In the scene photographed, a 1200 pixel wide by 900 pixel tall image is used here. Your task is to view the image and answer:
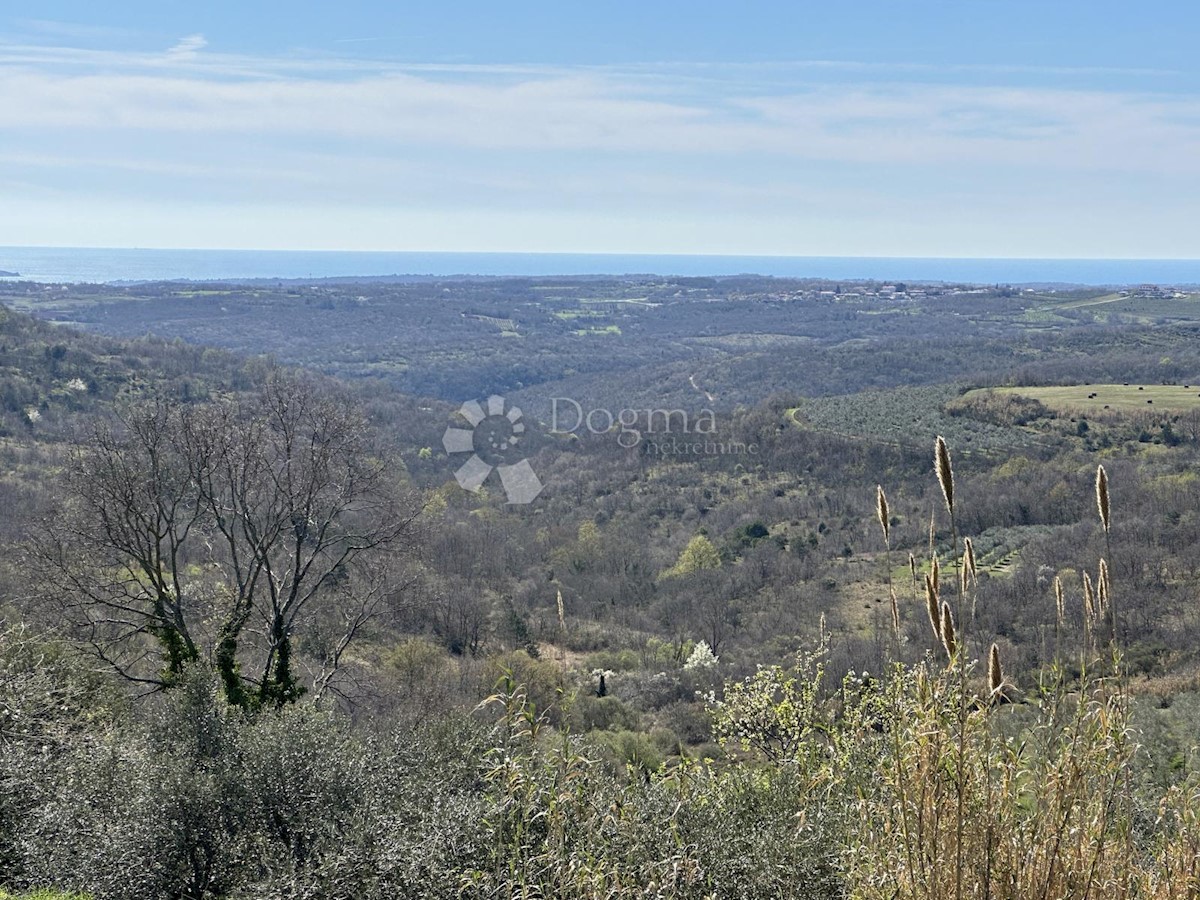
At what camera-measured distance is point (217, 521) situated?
1430cm

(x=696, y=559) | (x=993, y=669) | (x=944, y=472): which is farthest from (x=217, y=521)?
(x=696, y=559)

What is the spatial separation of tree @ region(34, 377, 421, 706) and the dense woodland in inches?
3.5

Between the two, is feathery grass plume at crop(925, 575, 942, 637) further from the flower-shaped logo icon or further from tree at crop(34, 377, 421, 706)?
the flower-shaped logo icon

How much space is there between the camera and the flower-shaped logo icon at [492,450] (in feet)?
229

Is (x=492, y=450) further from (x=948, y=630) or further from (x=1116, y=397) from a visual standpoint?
(x=948, y=630)

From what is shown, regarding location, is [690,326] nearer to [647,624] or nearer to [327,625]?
[647,624]

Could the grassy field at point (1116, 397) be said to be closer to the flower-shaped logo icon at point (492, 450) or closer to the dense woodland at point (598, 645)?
the dense woodland at point (598, 645)

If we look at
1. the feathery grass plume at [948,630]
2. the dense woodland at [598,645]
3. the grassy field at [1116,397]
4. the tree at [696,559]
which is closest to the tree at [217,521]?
the dense woodland at [598,645]

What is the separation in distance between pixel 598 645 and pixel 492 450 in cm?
5199

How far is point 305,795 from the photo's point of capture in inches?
330

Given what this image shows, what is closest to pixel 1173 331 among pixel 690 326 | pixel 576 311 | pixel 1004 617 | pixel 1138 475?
pixel 1138 475

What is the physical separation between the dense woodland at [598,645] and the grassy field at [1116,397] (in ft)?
2.90

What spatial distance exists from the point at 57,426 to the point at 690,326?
132586 millimetres

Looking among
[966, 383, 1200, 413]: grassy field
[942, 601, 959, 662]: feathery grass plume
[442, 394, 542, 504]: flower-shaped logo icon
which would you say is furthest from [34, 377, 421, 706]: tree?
[966, 383, 1200, 413]: grassy field
